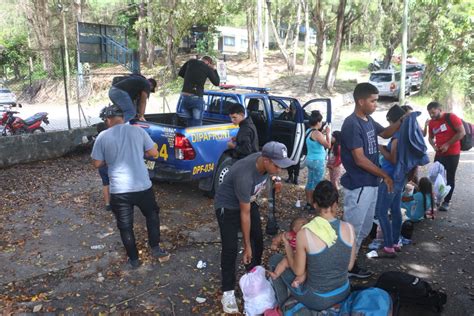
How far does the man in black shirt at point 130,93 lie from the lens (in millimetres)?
6125

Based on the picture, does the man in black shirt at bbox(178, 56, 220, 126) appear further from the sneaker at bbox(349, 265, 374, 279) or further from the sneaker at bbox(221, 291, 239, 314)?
the sneaker at bbox(221, 291, 239, 314)

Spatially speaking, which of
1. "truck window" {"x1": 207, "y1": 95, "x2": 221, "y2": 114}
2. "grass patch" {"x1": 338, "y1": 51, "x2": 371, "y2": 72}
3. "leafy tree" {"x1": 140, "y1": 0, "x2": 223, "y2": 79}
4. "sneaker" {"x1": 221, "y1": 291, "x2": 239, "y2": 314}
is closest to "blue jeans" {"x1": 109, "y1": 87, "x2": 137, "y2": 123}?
"truck window" {"x1": 207, "y1": 95, "x2": 221, "y2": 114}

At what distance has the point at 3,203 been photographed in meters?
6.50

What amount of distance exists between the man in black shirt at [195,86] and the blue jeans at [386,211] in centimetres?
380

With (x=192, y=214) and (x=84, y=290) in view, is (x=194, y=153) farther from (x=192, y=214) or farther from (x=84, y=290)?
(x=84, y=290)

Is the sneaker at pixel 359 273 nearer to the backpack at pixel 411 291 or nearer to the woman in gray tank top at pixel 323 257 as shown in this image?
the backpack at pixel 411 291

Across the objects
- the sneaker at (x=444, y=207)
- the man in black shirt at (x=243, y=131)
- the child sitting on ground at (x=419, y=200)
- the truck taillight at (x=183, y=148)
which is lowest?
the sneaker at (x=444, y=207)

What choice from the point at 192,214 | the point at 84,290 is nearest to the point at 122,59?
the point at 192,214

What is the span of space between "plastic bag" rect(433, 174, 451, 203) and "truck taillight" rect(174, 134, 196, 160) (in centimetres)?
357

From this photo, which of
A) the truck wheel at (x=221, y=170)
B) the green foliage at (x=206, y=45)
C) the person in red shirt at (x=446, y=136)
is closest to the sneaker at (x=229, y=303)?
the truck wheel at (x=221, y=170)

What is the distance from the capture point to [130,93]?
630 cm

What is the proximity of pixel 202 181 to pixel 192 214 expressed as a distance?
56cm

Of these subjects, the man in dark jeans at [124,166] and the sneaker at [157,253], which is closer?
the man in dark jeans at [124,166]

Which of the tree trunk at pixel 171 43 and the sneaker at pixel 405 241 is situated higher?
the tree trunk at pixel 171 43
